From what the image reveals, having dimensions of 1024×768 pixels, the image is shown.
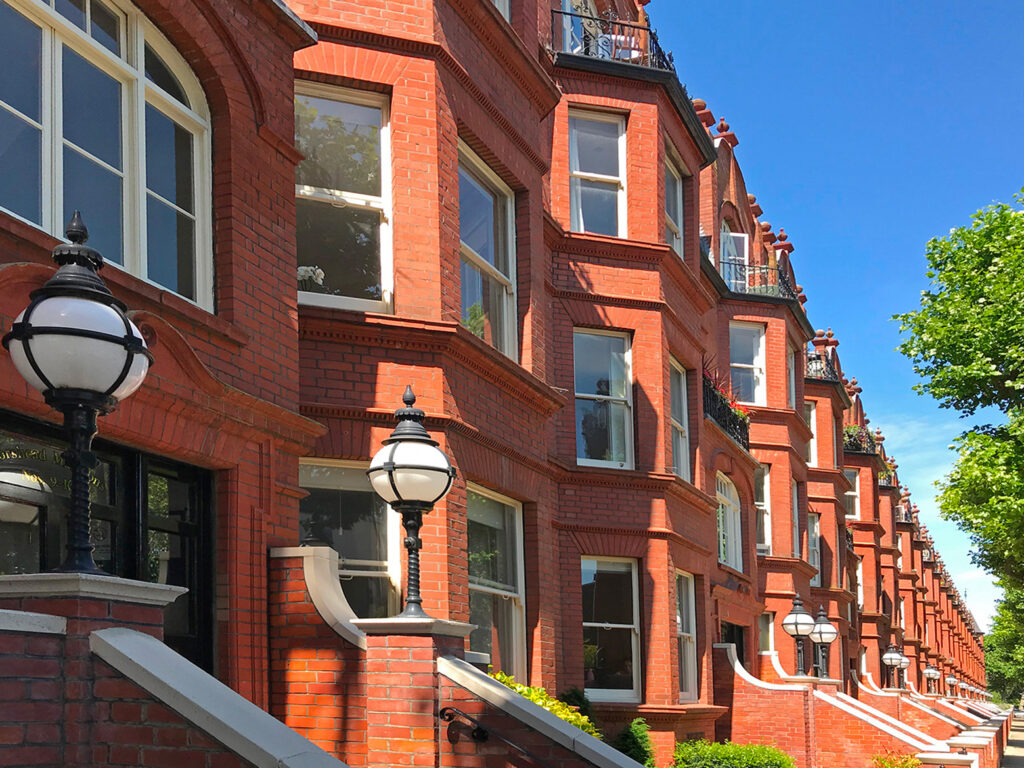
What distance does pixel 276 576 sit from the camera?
9367mm

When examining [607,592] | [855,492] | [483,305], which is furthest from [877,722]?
[855,492]

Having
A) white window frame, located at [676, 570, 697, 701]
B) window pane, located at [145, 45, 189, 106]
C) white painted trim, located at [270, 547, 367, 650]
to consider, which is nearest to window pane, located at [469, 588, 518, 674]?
white painted trim, located at [270, 547, 367, 650]

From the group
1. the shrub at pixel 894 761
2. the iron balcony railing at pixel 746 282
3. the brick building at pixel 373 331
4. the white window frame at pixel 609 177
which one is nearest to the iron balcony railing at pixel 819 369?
the iron balcony railing at pixel 746 282

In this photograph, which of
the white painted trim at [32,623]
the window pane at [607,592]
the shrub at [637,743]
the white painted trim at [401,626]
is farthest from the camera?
the window pane at [607,592]

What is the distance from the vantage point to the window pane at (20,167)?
7629 millimetres

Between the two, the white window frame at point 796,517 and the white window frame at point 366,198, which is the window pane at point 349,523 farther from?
the white window frame at point 796,517

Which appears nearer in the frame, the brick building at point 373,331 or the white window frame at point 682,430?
the brick building at point 373,331

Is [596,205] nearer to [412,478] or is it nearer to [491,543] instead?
[491,543]

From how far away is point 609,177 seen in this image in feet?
61.7

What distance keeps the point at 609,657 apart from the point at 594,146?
7140 millimetres

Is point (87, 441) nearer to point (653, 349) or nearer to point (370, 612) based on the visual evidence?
point (370, 612)

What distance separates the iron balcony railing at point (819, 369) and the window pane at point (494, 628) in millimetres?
26780

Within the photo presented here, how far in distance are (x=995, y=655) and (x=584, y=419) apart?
434 ft


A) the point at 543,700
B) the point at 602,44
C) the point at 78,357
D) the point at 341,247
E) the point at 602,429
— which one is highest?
the point at 602,44
